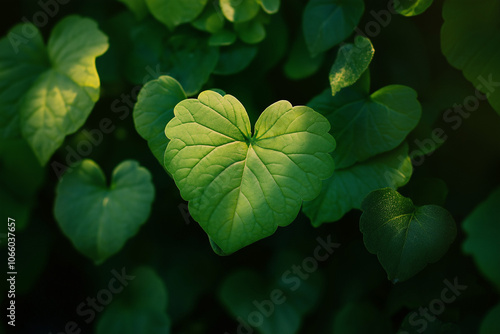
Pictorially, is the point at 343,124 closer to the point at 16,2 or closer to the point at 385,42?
the point at 385,42

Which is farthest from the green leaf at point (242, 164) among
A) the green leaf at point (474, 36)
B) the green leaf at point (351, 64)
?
the green leaf at point (474, 36)

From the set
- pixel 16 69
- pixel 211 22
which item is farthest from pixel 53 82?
pixel 211 22

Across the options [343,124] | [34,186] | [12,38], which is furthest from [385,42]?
[34,186]

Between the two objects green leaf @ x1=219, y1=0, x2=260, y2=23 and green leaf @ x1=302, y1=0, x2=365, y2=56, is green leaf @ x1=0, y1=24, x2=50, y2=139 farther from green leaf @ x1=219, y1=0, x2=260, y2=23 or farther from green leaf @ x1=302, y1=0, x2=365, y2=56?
green leaf @ x1=302, y1=0, x2=365, y2=56

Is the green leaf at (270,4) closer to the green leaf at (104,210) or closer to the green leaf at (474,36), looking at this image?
the green leaf at (474,36)

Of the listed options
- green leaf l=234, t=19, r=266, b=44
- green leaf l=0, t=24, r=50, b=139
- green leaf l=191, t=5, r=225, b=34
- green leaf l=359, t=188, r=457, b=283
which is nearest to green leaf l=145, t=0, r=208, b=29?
green leaf l=191, t=5, r=225, b=34
